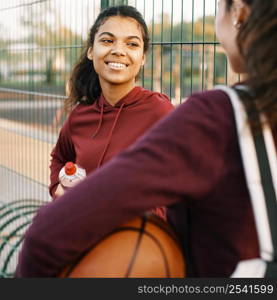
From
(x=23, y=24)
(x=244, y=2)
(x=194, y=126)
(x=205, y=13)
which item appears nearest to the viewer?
(x=194, y=126)

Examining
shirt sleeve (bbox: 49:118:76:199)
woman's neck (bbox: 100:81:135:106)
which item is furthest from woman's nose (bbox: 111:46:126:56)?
shirt sleeve (bbox: 49:118:76:199)

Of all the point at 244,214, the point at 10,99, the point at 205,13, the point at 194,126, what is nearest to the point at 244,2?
the point at 194,126

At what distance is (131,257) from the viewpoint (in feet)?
4.18

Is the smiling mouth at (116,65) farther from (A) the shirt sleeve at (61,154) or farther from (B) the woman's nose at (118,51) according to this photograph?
(A) the shirt sleeve at (61,154)

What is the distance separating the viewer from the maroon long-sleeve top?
1119 millimetres

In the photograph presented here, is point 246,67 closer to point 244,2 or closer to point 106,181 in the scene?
point 244,2

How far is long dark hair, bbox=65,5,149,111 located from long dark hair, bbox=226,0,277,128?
1670mm

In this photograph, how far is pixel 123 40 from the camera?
2738mm

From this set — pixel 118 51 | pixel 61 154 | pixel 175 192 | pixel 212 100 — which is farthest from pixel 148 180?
pixel 61 154

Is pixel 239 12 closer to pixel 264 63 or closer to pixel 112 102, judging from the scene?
pixel 264 63

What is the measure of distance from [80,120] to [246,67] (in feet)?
5.36

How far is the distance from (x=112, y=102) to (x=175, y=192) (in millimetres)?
1639

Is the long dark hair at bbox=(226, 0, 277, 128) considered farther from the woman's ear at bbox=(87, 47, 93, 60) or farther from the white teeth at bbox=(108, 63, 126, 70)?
the woman's ear at bbox=(87, 47, 93, 60)

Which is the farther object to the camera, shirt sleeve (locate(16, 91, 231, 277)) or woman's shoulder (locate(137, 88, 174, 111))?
woman's shoulder (locate(137, 88, 174, 111))
